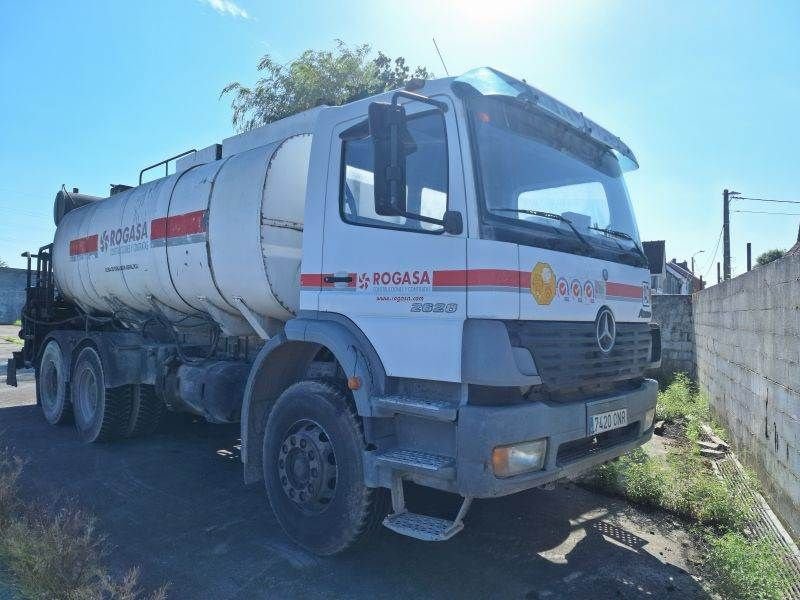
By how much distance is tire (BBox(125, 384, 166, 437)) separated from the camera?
279 inches

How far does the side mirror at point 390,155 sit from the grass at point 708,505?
9.75 ft

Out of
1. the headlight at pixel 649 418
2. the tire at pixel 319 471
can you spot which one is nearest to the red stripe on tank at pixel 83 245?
the tire at pixel 319 471

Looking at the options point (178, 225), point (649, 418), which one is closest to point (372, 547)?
point (649, 418)

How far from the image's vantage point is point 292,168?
505 cm

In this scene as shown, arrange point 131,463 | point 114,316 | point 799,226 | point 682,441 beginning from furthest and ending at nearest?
point 114,316 < point 682,441 < point 799,226 < point 131,463

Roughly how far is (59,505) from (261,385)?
2.05 m

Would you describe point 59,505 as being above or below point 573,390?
below

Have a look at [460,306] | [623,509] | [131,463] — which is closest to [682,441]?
[623,509]

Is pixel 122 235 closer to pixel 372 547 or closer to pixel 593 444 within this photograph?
pixel 372 547

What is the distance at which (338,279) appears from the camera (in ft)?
13.3

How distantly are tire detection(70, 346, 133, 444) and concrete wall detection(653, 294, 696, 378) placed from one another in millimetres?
9041

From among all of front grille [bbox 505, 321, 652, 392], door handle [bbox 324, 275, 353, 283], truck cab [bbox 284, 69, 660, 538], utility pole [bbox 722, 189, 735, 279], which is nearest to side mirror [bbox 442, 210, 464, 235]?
truck cab [bbox 284, 69, 660, 538]

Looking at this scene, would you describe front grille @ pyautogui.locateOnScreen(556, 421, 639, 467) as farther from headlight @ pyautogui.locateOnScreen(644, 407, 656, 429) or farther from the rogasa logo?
the rogasa logo

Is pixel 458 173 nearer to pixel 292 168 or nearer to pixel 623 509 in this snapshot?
pixel 292 168
